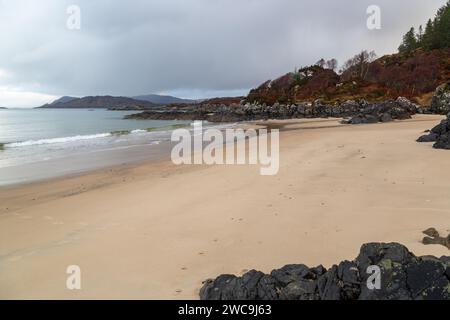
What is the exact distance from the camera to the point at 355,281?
3.84 metres

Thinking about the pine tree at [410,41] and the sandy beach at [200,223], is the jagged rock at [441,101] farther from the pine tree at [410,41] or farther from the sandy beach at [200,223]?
the pine tree at [410,41]

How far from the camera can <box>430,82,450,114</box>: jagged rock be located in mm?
38588

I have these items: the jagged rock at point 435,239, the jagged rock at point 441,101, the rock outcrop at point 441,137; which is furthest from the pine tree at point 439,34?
the jagged rock at point 435,239

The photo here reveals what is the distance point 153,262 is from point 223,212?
2.49 m

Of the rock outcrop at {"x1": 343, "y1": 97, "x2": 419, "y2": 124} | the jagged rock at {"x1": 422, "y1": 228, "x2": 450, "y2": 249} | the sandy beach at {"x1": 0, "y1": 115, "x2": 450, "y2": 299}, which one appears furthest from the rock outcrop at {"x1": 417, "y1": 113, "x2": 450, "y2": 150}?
the rock outcrop at {"x1": 343, "y1": 97, "x2": 419, "y2": 124}

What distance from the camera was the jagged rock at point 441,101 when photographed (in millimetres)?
38588

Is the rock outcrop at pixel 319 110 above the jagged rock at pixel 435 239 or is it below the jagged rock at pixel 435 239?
above

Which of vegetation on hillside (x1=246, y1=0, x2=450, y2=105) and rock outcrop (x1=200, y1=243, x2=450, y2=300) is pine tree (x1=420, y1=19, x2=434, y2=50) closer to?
vegetation on hillside (x1=246, y1=0, x2=450, y2=105)

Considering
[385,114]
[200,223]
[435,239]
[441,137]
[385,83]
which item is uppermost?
[385,83]

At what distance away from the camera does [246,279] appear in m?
4.12

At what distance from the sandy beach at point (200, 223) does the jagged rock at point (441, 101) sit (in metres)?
31.2

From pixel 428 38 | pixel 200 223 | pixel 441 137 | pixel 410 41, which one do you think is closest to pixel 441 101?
pixel 441 137

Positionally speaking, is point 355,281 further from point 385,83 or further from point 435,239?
point 385,83

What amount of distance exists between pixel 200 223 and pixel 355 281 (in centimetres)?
362
